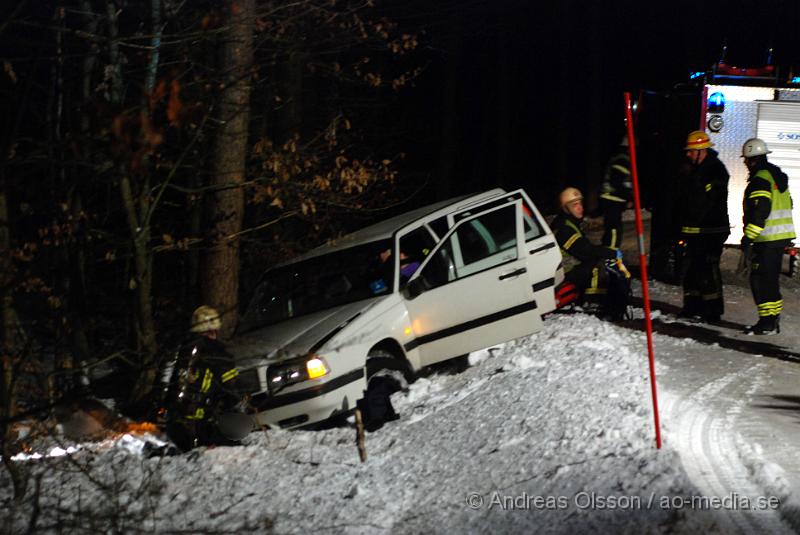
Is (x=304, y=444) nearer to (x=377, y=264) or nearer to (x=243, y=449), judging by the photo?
(x=243, y=449)

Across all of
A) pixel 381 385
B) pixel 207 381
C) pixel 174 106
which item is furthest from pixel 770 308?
pixel 174 106

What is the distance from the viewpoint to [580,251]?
1105 cm

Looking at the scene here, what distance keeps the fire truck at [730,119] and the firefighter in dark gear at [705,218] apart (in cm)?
288

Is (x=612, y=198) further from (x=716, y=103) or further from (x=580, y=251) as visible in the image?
(x=716, y=103)

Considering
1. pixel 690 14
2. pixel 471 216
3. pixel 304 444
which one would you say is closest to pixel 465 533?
pixel 304 444

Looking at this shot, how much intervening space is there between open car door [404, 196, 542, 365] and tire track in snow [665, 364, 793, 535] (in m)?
1.77

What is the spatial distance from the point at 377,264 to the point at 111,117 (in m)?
5.48

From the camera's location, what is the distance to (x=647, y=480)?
251 inches

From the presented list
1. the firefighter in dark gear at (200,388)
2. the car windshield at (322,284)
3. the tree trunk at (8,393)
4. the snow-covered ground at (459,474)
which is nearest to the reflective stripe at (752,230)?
the snow-covered ground at (459,474)

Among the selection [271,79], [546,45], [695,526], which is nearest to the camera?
[695,526]

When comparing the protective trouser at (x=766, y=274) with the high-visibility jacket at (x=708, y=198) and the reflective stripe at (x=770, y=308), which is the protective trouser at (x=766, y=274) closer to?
the reflective stripe at (x=770, y=308)

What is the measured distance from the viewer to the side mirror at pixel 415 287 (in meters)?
9.23

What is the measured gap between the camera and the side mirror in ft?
30.3

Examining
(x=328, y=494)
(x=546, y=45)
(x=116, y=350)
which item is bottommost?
(x=328, y=494)
